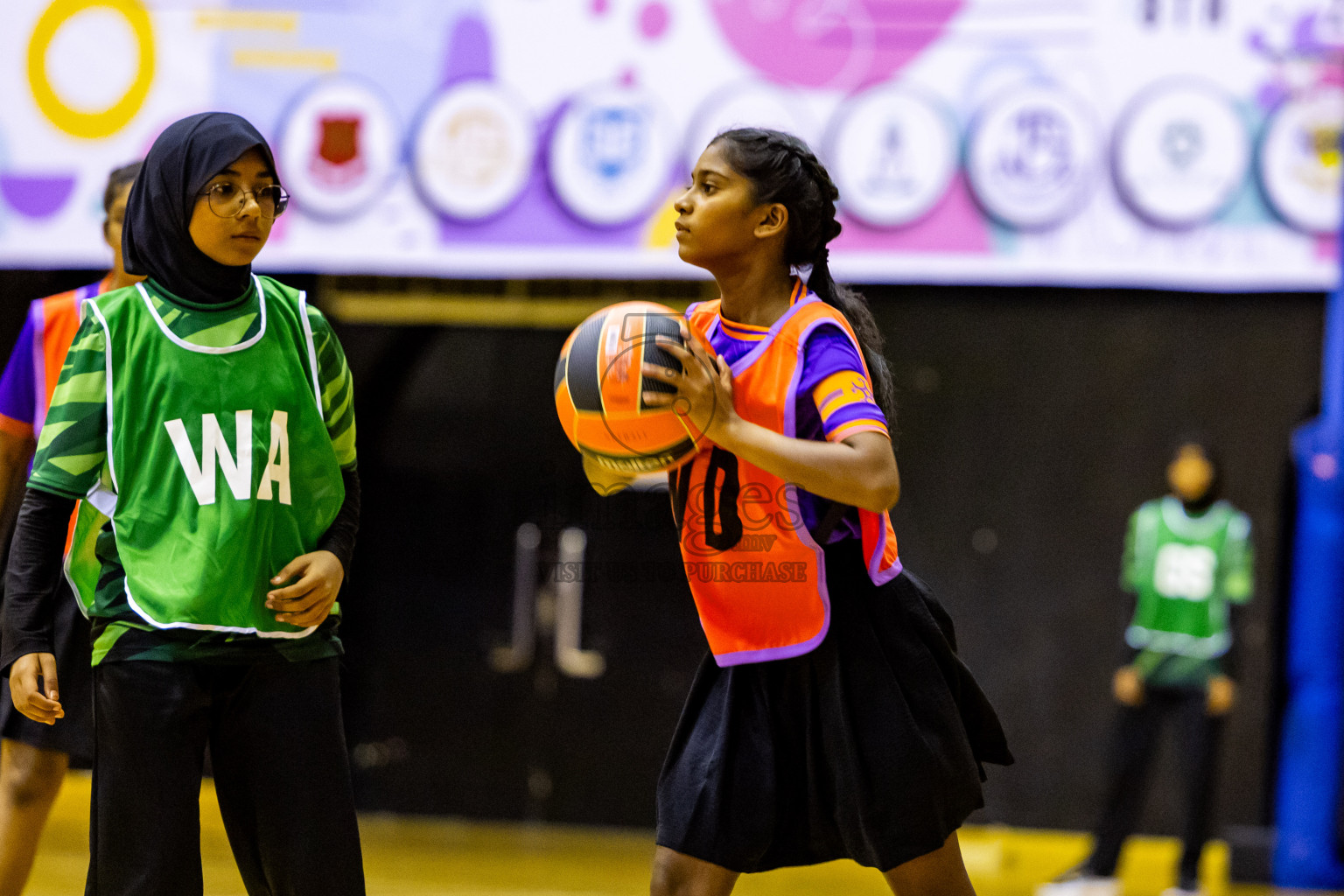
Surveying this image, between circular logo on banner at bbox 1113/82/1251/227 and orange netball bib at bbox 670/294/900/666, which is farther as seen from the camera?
circular logo on banner at bbox 1113/82/1251/227

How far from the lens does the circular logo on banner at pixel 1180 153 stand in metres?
6.02

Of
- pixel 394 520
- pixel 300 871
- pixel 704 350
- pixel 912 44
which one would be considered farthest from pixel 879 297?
pixel 300 871

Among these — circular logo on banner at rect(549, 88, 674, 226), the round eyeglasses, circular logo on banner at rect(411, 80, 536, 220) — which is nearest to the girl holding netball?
the round eyeglasses

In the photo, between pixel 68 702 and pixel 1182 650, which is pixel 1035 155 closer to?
pixel 1182 650

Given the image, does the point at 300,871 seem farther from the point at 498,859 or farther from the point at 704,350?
the point at 498,859

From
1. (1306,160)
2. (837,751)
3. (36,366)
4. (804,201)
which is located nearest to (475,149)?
(36,366)

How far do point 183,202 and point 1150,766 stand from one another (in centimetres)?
487

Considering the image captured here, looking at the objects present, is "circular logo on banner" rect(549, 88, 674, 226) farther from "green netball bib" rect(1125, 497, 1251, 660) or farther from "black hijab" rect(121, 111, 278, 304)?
"black hijab" rect(121, 111, 278, 304)

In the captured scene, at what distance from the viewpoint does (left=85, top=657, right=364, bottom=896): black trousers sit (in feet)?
7.58

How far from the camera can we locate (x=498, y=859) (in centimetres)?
609

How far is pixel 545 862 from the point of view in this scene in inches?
238

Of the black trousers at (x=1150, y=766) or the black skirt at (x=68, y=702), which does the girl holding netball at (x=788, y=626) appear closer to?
the black skirt at (x=68, y=702)

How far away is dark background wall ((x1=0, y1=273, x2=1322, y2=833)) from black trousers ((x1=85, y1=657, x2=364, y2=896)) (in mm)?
4401

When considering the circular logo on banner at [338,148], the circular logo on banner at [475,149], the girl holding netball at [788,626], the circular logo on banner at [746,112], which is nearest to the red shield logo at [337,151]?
the circular logo on banner at [338,148]
